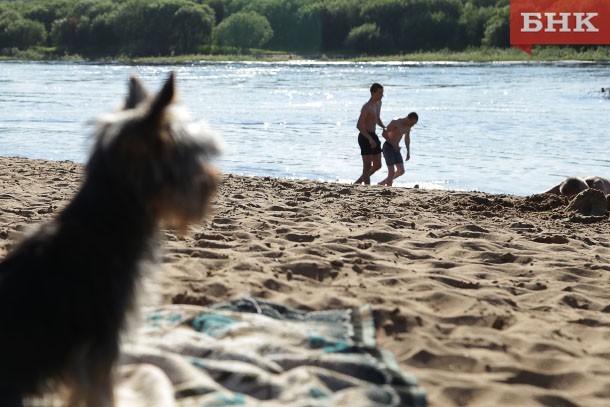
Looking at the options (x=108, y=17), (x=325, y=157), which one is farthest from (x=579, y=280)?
(x=108, y=17)

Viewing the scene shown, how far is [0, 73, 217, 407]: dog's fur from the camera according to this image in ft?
10.5

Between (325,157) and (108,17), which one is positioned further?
(108,17)

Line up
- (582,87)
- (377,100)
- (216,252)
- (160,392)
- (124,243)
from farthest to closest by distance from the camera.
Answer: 1. (582,87)
2. (377,100)
3. (216,252)
4. (160,392)
5. (124,243)

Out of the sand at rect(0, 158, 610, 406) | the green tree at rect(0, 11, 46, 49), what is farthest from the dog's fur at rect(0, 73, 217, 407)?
the green tree at rect(0, 11, 46, 49)

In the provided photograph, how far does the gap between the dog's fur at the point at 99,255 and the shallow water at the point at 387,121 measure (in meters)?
7.34

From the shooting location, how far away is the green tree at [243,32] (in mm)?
101175

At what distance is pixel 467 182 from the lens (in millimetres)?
15328

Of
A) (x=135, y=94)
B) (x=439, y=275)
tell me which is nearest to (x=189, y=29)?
(x=439, y=275)

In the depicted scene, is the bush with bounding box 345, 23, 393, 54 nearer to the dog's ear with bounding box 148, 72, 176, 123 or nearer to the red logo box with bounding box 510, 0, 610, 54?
the red logo box with bounding box 510, 0, 610, 54

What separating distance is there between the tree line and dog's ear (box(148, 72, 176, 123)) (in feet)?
271

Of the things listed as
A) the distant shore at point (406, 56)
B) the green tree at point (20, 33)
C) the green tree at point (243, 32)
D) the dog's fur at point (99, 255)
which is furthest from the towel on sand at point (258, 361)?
the green tree at point (20, 33)

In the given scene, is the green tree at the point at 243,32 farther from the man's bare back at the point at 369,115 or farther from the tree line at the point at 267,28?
the man's bare back at the point at 369,115

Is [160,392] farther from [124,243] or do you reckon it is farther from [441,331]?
[441,331]

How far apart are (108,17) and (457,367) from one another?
358ft
